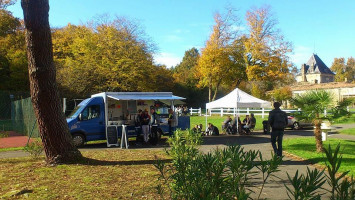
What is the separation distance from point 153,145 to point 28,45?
25.1 feet

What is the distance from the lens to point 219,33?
128 feet

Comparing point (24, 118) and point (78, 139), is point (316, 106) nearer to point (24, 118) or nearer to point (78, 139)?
point (78, 139)

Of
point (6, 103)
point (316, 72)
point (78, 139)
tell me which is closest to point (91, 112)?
point (78, 139)

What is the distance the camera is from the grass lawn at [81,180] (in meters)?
5.67

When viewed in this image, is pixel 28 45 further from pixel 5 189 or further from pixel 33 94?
pixel 5 189

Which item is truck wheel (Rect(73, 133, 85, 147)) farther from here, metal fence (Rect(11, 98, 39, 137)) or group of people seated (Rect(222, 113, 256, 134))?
group of people seated (Rect(222, 113, 256, 134))

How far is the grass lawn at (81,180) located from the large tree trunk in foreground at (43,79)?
78 centimetres

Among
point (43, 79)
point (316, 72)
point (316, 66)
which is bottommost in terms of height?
point (43, 79)

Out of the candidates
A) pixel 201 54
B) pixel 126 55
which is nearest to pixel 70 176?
pixel 126 55

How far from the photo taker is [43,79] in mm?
7695

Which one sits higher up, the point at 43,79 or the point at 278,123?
the point at 43,79

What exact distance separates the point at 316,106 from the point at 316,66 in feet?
326

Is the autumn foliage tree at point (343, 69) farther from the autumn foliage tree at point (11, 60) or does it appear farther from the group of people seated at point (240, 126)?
the autumn foliage tree at point (11, 60)

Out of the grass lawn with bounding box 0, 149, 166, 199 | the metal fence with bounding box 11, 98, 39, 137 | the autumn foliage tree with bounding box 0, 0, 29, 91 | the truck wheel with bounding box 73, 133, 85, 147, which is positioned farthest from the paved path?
the autumn foliage tree with bounding box 0, 0, 29, 91
